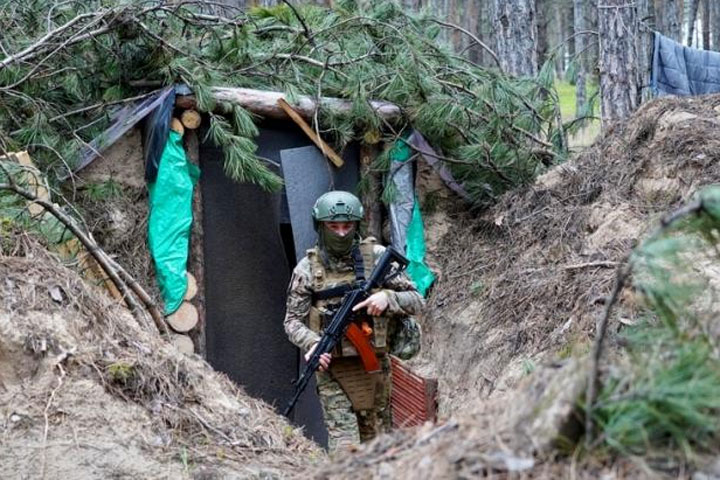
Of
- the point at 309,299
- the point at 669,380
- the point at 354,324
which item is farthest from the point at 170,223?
the point at 669,380

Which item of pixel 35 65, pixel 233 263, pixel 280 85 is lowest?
pixel 233 263

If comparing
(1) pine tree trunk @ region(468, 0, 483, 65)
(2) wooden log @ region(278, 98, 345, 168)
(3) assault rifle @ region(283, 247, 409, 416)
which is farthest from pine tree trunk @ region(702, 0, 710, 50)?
(3) assault rifle @ region(283, 247, 409, 416)

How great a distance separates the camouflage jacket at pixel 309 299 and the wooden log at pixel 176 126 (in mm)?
2165

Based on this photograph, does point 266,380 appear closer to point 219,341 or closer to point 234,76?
point 219,341

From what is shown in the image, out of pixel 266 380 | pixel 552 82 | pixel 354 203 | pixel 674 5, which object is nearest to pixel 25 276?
pixel 354 203

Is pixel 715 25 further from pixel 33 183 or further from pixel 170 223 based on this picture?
pixel 33 183

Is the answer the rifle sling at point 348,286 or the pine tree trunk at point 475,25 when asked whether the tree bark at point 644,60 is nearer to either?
the rifle sling at point 348,286

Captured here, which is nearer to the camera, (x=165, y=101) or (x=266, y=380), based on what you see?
(x=165, y=101)

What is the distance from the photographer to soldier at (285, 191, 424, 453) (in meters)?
6.28

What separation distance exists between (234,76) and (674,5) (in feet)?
48.5

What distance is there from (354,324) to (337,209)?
75cm

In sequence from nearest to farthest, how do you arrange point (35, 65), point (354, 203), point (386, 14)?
1. point (354, 203)
2. point (35, 65)
3. point (386, 14)

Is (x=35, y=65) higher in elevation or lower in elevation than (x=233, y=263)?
higher

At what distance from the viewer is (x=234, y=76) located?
840cm
